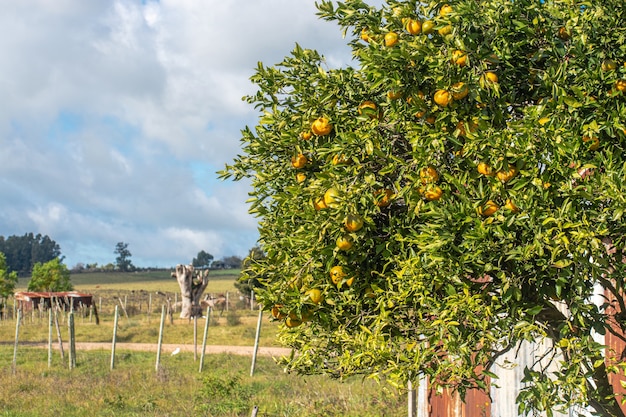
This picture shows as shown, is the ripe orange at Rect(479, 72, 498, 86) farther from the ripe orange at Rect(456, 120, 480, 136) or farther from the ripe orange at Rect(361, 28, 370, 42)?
the ripe orange at Rect(361, 28, 370, 42)

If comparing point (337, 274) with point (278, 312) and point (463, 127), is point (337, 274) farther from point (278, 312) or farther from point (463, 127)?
point (463, 127)

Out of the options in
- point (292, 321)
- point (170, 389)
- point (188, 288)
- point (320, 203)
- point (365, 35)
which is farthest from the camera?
point (188, 288)

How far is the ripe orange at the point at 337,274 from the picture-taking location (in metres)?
5.18

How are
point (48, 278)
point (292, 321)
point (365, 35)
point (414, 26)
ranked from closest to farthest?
point (414, 26) < point (292, 321) < point (365, 35) < point (48, 278)

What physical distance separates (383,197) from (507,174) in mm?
916

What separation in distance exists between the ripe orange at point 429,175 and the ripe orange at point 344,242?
26.3 inches

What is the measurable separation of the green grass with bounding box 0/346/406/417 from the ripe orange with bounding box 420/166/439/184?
9.62 meters

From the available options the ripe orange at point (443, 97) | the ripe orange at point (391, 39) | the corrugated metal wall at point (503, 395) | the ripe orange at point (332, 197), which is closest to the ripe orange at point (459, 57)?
the ripe orange at point (443, 97)

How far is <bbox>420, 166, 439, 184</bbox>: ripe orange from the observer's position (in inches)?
192

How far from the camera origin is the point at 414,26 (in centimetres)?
531

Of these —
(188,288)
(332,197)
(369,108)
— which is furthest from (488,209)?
(188,288)

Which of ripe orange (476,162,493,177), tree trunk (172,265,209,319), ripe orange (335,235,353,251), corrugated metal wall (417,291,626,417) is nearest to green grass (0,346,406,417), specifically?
corrugated metal wall (417,291,626,417)

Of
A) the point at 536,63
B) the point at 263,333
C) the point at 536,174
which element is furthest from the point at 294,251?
the point at 263,333

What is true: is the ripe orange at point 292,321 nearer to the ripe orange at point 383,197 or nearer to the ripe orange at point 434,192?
the ripe orange at point 383,197
